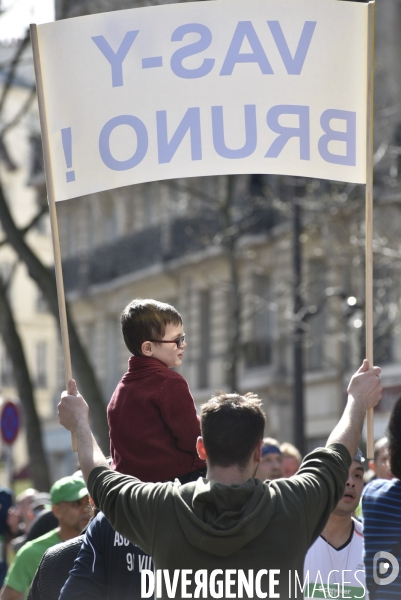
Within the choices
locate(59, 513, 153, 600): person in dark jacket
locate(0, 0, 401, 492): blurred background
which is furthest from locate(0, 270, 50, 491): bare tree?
locate(59, 513, 153, 600): person in dark jacket

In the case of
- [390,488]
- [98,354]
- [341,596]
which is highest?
[390,488]

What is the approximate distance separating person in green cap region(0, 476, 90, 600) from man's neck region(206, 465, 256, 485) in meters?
2.85

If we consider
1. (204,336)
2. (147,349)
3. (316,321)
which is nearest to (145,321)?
(147,349)

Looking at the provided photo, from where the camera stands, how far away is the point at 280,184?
23.2 meters

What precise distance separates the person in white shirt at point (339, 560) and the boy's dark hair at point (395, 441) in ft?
2.63

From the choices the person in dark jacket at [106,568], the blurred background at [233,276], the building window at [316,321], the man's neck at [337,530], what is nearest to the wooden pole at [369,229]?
the person in dark jacket at [106,568]

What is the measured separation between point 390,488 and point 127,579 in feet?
3.01

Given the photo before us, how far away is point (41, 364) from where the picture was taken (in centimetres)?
5197

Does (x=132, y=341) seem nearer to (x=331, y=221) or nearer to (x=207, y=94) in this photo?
(x=207, y=94)

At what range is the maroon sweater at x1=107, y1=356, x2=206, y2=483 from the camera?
3.91 m

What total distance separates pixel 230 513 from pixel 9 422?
40.1 ft

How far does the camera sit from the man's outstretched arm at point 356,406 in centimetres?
354

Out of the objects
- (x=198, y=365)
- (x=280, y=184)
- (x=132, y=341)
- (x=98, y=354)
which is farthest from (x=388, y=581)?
(x=98, y=354)

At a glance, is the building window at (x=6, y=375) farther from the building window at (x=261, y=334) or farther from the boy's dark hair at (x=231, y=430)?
the boy's dark hair at (x=231, y=430)
